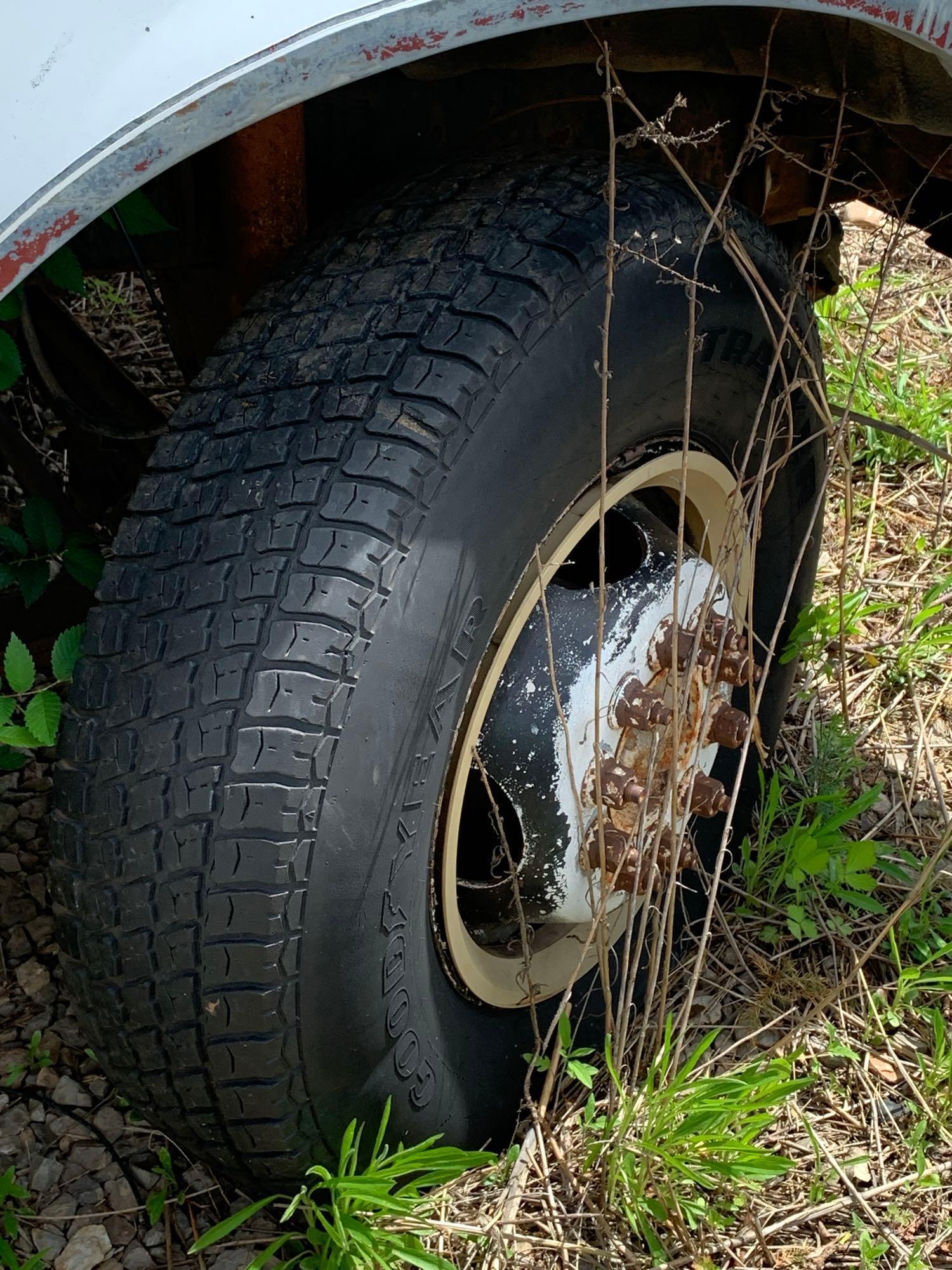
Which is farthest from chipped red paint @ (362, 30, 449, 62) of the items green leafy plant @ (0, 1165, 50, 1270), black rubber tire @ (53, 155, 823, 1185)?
green leafy plant @ (0, 1165, 50, 1270)

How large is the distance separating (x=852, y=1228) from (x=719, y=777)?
0.67 metres

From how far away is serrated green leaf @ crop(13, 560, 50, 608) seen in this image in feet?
4.81

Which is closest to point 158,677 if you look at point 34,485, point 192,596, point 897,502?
point 192,596

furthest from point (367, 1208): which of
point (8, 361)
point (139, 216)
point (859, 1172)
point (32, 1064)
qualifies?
point (139, 216)

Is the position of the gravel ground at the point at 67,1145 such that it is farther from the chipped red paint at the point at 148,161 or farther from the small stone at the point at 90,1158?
the chipped red paint at the point at 148,161

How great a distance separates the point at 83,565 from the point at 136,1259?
2.84 feet

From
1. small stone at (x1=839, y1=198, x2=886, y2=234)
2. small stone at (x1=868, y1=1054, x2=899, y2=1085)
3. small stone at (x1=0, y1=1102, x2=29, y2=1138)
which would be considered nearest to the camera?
small stone at (x1=0, y1=1102, x2=29, y2=1138)

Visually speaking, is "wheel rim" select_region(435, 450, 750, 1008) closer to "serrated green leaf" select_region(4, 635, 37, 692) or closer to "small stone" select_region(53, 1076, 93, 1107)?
"serrated green leaf" select_region(4, 635, 37, 692)

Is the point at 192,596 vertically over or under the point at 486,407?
under

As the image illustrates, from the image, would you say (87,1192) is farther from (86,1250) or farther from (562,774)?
(562,774)

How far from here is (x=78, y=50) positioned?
73 centimetres

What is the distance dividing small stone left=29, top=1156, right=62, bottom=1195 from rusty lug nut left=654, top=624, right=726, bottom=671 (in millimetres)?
1028

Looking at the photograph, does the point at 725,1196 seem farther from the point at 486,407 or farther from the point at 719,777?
the point at 486,407

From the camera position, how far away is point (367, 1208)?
4.37 ft
